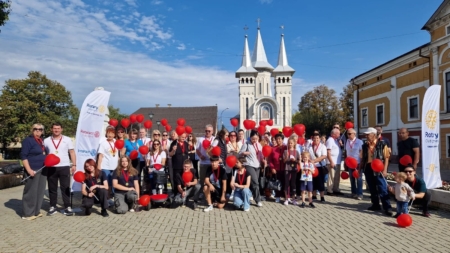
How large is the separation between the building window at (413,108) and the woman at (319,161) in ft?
59.3

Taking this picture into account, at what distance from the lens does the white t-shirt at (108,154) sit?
23.8ft

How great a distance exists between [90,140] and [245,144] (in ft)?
12.2

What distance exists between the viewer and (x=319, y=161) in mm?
8156

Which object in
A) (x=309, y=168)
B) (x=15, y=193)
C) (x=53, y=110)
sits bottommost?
(x=15, y=193)

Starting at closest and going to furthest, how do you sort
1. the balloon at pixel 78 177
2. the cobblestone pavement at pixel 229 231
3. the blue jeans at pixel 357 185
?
the cobblestone pavement at pixel 229 231, the balloon at pixel 78 177, the blue jeans at pixel 357 185

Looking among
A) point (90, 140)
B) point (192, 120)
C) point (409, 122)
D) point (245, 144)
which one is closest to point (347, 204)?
point (245, 144)

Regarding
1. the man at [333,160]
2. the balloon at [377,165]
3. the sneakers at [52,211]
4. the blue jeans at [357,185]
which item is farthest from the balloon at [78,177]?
the blue jeans at [357,185]

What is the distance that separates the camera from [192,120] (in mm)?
66312

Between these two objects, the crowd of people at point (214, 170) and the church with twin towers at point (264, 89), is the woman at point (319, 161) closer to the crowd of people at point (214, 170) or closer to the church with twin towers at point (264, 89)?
the crowd of people at point (214, 170)

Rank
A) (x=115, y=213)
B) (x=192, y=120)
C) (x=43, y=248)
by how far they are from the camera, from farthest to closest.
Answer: (x=192, y=120), (x=115, y=213), (x=43, y=248)

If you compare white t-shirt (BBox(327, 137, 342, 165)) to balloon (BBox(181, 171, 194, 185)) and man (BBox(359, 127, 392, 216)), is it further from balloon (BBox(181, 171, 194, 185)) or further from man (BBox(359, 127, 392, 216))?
balloon (BBox(181, 171, 194, 185))

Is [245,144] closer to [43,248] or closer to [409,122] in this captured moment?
[43,248]

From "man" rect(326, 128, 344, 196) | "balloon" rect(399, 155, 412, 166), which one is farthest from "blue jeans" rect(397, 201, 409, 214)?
"man" rect(326, 128, 344, 196)

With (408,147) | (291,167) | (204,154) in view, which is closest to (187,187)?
(204,154)
